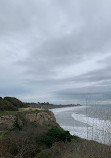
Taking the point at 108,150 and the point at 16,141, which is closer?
the point at 108,150

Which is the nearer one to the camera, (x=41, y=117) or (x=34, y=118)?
(x=34, y=118)

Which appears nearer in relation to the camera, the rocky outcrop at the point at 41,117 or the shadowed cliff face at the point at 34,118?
the shadowed cliff face at the point at 34,118

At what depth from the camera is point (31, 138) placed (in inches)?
428

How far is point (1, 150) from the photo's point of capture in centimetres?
816

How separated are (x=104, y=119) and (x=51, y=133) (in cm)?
435

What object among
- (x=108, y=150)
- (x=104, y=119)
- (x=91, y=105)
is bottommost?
(x=108, y=150)

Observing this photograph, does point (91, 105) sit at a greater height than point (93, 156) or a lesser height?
greater

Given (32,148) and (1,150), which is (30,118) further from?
(1,150)

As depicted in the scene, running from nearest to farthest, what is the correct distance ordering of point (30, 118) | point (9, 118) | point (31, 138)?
1. point (31, 138)
2. point (9, 118)
3. point (30, 118)

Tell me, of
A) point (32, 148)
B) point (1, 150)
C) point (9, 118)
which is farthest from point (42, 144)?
point (9, 118)

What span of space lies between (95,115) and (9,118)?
12113 millimetres

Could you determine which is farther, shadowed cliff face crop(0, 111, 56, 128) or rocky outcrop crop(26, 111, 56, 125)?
rocky outcrop crop(26, 111, 56, 125)

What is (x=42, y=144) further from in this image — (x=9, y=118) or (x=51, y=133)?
(x=9, y=118)

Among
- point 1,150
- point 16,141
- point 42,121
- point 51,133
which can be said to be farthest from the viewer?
point 42,121
